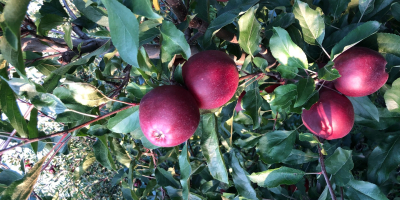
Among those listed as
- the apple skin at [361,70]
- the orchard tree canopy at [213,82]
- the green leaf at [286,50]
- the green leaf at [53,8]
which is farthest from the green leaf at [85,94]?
the apple skin at [361,70]

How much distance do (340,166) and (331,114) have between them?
0.98ft

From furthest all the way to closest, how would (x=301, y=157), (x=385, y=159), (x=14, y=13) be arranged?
1. (x=301, y=157)
2. (x=385, y=159)
3. (x=14, y=13)

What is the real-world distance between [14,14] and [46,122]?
5.11m

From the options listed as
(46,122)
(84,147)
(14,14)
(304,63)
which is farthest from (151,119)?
(46,122)

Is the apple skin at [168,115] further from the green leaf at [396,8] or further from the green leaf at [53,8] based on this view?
the green leaf at [396,8]

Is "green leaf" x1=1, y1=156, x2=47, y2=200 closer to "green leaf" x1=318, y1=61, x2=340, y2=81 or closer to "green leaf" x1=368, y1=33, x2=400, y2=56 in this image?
"green leaf" x1=318, y1=61, x2=340, y2=81

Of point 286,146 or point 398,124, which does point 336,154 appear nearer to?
point 286,146

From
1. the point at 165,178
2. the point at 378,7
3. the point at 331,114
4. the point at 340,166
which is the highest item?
the point at 378,7

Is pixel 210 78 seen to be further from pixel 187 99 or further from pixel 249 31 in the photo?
pixel 249 31

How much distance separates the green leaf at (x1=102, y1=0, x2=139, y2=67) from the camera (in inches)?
23.3

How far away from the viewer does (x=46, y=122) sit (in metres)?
4.76

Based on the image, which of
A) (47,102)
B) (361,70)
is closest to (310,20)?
(361,70)

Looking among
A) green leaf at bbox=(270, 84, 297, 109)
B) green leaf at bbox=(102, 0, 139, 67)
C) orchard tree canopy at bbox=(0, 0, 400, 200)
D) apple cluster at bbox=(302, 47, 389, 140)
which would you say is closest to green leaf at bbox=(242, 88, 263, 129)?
orchard tree canopy at bbox=(0, 0, 400, 200)

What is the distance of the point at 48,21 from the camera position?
3.59 feet
